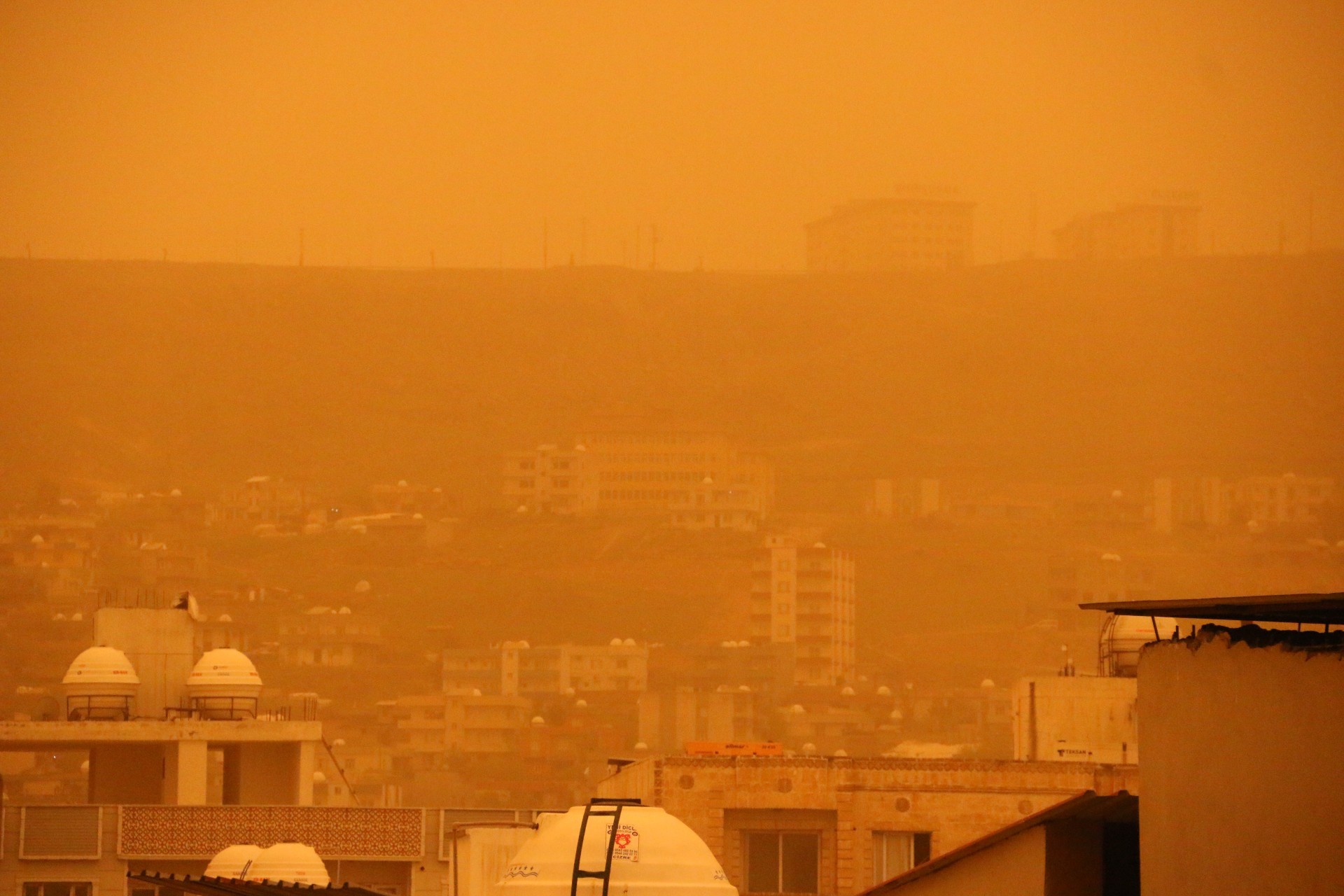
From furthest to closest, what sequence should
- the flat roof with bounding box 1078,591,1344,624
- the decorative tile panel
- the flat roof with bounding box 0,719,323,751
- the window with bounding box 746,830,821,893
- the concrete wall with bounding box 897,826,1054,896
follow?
the flat roof with bounding box 0,719,323,751 < the decorative tile panel < the window with bounding box 746,830,821,893 < the concrete wall with bounding box 897,826,1054,896 < the flat roof with bounding box 1078,591,1344,624

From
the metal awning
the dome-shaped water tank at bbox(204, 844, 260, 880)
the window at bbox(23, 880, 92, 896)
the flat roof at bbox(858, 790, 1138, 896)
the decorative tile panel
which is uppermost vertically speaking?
the flat roof at bbox(858, 790, 1138, 896)

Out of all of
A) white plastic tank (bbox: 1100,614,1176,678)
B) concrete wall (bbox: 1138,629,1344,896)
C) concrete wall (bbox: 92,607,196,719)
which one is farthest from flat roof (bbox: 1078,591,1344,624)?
concrete wall (bbox: 92,607,196,719)

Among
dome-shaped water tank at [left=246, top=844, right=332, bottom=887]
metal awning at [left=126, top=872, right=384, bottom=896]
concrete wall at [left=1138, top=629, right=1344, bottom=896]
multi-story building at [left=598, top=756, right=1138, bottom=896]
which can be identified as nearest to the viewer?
concrete wall at [left=1138, top=629, right=1344, bottom=896]

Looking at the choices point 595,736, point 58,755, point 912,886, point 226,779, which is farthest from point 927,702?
point 912,886

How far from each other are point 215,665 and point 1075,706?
1696cm

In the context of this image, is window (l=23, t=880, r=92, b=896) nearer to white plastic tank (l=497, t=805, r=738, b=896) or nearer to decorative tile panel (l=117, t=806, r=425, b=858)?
decorative tile panel (l=117, t=806, r=425, b=858)

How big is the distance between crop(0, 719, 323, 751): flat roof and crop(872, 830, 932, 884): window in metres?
16.5

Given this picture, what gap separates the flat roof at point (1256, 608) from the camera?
9.17 m

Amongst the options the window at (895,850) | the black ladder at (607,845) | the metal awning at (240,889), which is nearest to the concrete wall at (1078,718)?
the window at (895,850)

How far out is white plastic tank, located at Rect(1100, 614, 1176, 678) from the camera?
42125 mm

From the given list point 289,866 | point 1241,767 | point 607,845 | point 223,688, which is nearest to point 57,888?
point 223,688

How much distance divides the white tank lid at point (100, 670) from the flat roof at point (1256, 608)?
36.0 meters

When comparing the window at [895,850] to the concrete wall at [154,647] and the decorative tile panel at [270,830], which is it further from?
the concrete wall at [154,647]

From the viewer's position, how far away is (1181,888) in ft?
31.7
